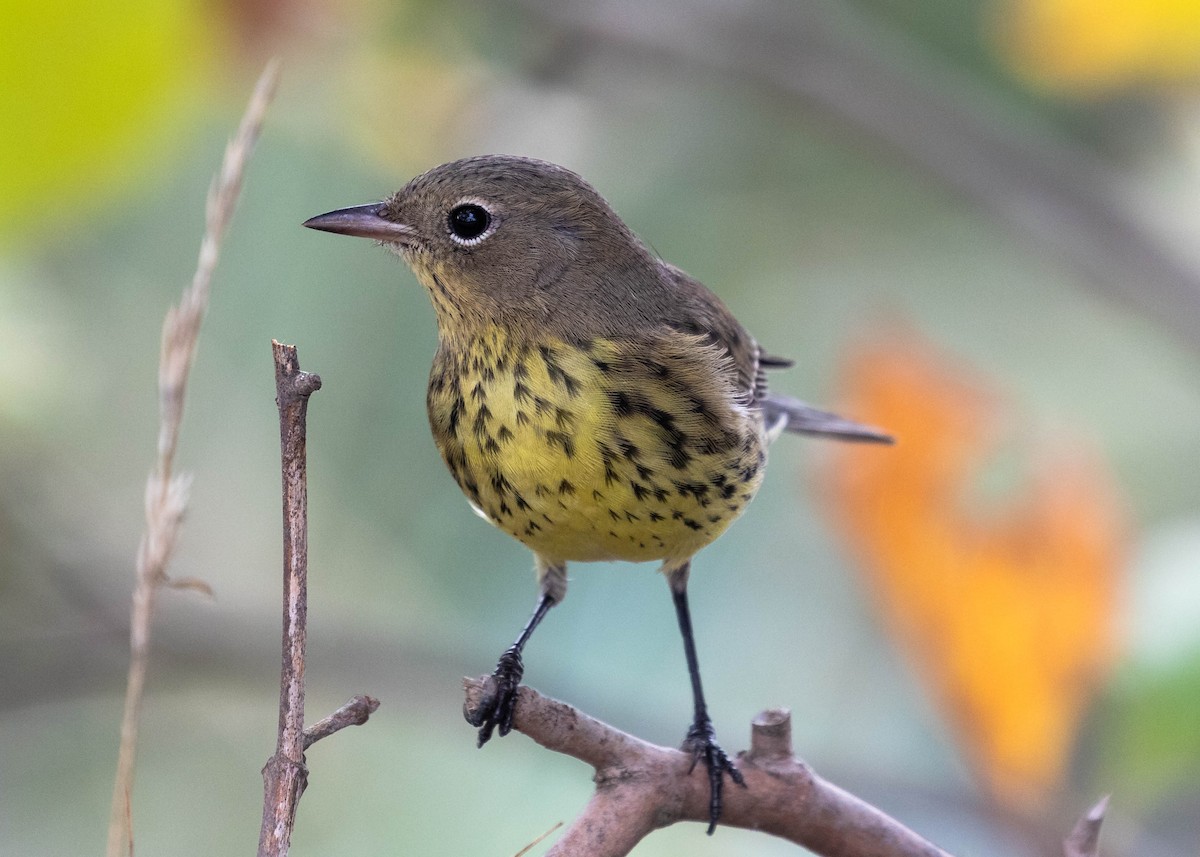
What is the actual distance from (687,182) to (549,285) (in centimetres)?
284

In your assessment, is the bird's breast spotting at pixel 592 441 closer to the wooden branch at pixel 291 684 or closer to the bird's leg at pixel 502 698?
the bird's leg at pixel 502 698

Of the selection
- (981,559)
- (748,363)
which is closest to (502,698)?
(748,363)

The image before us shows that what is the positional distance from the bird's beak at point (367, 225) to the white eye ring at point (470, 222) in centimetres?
8

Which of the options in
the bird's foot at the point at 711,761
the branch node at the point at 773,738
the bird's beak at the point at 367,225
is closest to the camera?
the branch node at the point at 773,738

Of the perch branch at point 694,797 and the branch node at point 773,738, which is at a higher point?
the branch node at point 773,738

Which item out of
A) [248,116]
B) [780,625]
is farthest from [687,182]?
[248,116]

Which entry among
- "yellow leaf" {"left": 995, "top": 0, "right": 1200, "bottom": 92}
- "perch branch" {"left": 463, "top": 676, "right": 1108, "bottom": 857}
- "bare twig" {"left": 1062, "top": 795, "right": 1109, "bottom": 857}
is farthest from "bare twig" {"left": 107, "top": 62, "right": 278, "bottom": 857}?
"yellow leaf" {"left": 995, "top": 0, "right": 1200, "bottom": 92}

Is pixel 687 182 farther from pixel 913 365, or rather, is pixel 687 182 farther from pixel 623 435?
pixel 623 435

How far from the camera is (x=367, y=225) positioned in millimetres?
2650

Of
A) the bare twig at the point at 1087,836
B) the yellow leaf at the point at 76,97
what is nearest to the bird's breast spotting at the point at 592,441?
the yellow leaf at the point at 76,97

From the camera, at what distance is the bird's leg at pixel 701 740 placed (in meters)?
2.21

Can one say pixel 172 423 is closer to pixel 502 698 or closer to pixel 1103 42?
pixel 502 698

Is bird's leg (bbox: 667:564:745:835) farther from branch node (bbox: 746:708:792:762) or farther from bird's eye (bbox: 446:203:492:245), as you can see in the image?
bird's eye (bbox: 446:203:492:245)

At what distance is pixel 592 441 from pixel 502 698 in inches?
19.1
